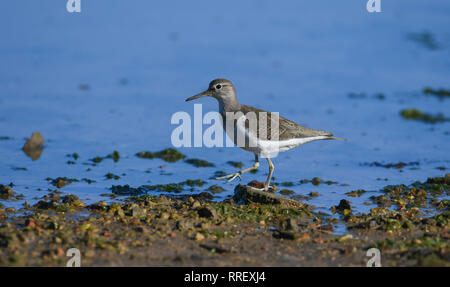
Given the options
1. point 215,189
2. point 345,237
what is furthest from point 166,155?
point 345,237

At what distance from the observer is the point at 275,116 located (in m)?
9.27

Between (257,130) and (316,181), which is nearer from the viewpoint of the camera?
(257,130)

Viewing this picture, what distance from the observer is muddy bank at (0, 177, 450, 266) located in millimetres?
6512

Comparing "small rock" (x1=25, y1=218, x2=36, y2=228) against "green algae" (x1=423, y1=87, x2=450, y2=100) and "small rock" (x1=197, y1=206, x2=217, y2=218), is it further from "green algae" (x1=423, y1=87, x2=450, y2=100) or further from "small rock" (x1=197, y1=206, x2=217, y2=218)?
"green algae" (x1=423, y1=87, x2=450, y2=100)

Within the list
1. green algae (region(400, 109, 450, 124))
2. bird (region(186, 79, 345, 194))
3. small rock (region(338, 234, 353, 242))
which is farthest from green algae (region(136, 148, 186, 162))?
green algae (region(400, 109, 450, 124))

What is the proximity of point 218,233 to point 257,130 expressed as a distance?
2.07 m

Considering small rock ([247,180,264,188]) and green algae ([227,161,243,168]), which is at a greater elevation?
green algae ([227,161,243,168])

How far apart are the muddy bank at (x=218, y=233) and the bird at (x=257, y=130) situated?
0.65m

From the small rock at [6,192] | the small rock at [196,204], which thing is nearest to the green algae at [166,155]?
the small rock at [6,192]

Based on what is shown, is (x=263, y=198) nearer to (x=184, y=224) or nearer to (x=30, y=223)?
(x=184, y=224)

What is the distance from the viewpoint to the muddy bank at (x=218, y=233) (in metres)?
6.51

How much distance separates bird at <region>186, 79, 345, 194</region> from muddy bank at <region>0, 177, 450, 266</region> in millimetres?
653

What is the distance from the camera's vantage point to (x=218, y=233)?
7.21m
